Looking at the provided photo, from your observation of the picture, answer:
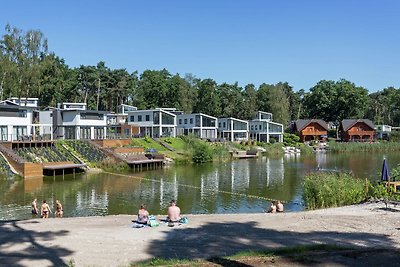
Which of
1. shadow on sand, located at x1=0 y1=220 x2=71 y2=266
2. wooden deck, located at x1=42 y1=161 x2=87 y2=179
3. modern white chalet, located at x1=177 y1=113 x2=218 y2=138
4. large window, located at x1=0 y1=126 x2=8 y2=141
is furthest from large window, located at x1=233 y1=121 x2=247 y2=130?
shadow on sand, located at x1=0 y1=220 x2=71 y2=266

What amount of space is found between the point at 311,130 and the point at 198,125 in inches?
1229

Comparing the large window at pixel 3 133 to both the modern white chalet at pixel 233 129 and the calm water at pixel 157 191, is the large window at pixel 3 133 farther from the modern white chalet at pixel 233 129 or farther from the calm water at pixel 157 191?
the modern white chalet at pixel 233 129

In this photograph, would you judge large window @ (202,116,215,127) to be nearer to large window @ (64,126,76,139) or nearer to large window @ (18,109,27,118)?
large window @ (64,126,76,139)

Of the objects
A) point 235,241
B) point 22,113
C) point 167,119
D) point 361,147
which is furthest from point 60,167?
point 361,147

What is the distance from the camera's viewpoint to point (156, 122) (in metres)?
77.4

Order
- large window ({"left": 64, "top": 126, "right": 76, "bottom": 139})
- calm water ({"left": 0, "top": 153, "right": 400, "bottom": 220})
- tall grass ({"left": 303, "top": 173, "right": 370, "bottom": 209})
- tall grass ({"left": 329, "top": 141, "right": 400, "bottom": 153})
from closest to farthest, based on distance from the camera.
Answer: tall grass ({"left": 303, "top": 173, "right": 370, "bottom": 209}) < calm water ({"left": 0, "top": 153, "right": 400, "bottom": 220}) < large window ({"left": 64, "top": 126, "right": 76, "bottom": 139}) < tall grass ({"left": 329, "top": 141, "right": 400, "bottom": 153})

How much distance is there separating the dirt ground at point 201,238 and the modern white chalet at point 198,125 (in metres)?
64.6

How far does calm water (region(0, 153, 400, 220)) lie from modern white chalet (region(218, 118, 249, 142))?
39.8m

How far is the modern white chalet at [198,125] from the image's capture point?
8544cm

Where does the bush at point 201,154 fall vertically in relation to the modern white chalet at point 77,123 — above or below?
below

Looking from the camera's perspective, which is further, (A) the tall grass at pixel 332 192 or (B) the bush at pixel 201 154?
(B) the bush at pixel 201 154

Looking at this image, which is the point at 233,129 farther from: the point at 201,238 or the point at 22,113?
the point at 201,238

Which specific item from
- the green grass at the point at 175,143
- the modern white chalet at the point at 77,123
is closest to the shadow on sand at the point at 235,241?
the modern white chalet at the point at 77,123

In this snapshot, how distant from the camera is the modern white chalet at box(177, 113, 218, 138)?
3364 inches
